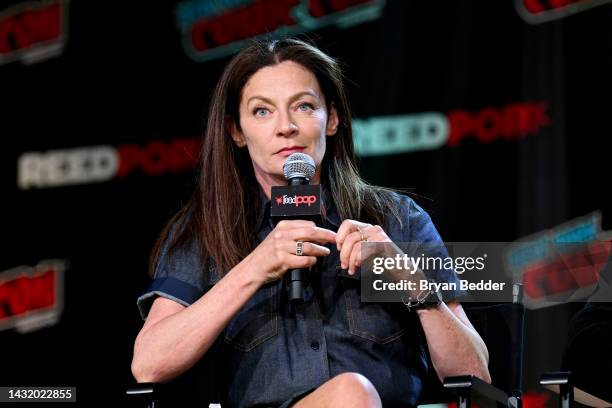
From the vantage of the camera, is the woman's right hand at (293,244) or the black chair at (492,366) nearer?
the woman's right hand at (293,244)

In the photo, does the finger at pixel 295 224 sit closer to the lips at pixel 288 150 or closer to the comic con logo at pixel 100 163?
the lips at pixel 288 150

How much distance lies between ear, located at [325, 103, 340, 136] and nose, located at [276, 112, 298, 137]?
0.23 meters

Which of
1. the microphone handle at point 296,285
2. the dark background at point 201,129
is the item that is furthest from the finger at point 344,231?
the dark background at point 201,129

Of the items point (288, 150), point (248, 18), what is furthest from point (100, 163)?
point (288, 150)

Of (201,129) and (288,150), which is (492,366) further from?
(201,129)

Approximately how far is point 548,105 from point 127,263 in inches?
73.4

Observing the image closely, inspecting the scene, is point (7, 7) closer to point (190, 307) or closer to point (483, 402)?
point (190, 307)

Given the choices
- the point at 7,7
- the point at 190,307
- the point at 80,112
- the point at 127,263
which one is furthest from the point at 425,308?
the point at 7,7

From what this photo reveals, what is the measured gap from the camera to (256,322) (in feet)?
7.41

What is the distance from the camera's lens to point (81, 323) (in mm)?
3932

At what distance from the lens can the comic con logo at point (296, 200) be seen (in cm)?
200

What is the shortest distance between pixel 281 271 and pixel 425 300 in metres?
0.35

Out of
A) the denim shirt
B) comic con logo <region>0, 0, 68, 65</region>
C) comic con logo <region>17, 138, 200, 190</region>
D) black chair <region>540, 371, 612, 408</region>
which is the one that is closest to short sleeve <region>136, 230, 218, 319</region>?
the denim shirt

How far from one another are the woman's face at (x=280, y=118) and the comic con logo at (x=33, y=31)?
194 cm
